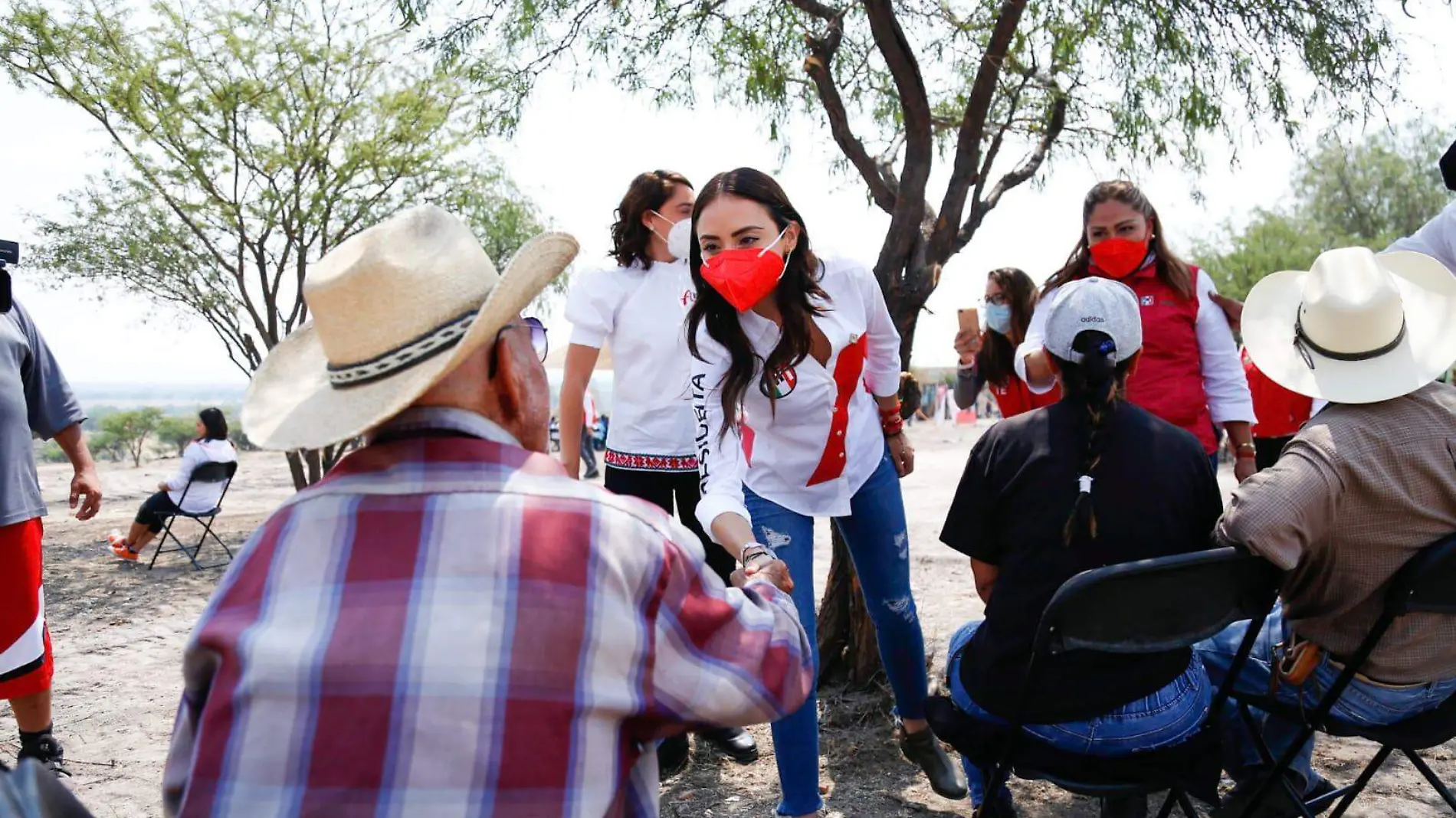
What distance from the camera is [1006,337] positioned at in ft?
15.6

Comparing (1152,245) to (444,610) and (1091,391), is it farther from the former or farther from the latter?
(444,610)

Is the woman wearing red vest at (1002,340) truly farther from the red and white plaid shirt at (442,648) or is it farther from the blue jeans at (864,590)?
the red and white plaid shirt at (442,648)

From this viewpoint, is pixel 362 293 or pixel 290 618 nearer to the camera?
Result: pixel 290 618

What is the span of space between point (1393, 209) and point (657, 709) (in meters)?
40.8

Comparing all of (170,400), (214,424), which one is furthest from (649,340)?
(170,400)

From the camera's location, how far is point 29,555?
3.32 metres

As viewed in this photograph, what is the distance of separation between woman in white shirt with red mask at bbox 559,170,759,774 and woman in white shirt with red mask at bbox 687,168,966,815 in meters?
0.67

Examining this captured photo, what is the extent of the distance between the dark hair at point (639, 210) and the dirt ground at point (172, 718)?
177 centimetres

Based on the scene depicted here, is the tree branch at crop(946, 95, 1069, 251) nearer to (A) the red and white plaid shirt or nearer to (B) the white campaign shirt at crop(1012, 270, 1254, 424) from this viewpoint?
(B) the white campaign shirt at crop(1012, 270, 1254, 424)

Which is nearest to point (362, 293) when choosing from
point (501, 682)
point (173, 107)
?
point (501, 682)

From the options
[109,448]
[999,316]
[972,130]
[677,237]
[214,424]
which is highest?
[972,130]

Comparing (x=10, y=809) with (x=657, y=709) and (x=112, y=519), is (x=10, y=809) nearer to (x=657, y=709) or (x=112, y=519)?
(x=657, y=709)

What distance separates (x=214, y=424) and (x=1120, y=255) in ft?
26.8

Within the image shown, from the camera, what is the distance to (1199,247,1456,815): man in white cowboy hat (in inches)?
80.0
